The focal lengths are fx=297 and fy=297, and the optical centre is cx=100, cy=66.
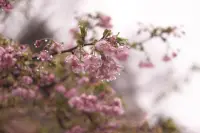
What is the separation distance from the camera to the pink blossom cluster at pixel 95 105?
412 centimetres

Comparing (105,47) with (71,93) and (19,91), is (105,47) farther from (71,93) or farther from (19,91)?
(71,93)

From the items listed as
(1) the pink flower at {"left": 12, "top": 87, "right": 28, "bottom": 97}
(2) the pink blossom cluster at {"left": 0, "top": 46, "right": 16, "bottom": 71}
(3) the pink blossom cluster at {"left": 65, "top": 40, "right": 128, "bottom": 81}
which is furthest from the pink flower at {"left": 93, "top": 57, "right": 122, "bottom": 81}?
(1) the pink flower at {"left": 12, "top": 87, "right": 28, "bottom": 97}

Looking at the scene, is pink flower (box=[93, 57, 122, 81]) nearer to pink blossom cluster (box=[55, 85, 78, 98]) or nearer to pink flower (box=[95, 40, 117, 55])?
pink flower (box=[95, 40, 117, 55])

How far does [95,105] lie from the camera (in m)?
4.22

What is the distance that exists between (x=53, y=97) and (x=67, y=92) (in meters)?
0.26

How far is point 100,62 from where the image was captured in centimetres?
206

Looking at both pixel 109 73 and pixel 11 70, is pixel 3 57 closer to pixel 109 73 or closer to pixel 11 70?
pixel 11 70

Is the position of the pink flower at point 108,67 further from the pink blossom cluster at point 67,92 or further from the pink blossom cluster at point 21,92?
the pink blossom cluster at point 67,92

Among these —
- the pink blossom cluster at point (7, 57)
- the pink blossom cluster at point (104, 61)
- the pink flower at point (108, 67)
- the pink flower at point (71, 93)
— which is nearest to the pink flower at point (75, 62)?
the pink blossom cluster at point (104, 61)

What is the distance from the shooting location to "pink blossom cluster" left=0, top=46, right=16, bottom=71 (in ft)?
8.18

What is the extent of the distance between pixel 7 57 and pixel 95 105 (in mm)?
1976

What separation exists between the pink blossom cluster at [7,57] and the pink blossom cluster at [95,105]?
66.0 inches

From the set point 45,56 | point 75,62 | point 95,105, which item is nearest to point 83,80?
point 95,105

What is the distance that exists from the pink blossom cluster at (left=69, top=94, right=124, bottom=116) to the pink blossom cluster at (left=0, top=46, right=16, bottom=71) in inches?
66.0
